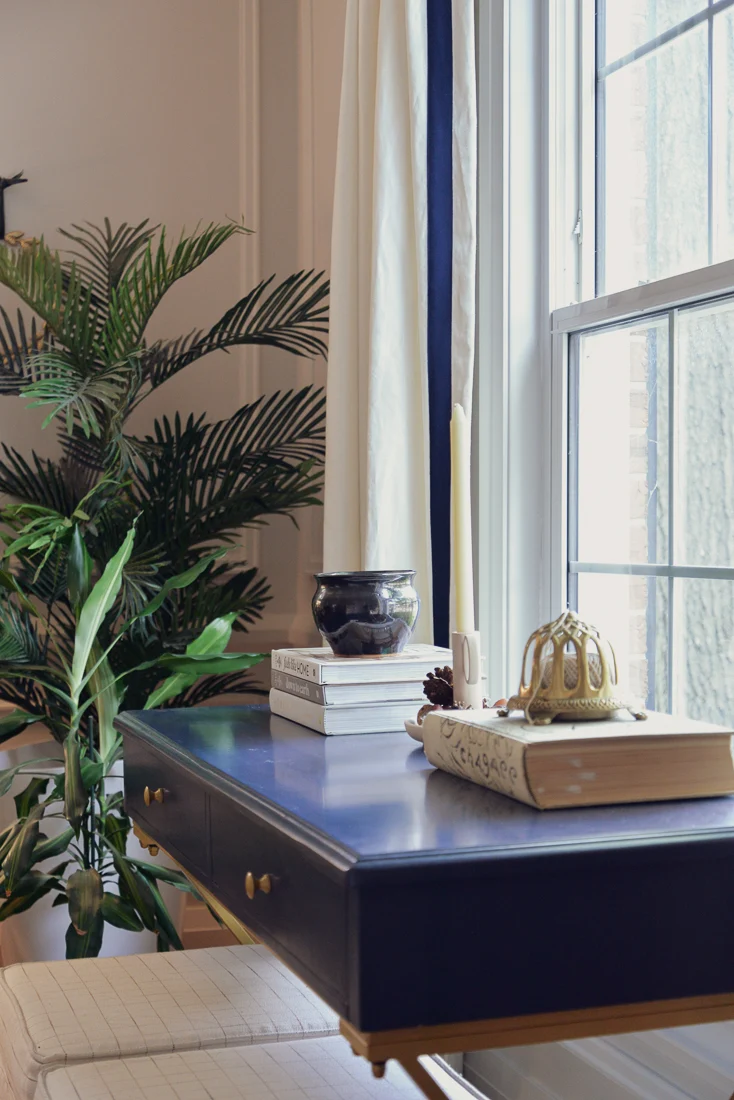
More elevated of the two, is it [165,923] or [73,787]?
[73,787]

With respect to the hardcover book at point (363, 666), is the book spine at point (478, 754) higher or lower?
lower

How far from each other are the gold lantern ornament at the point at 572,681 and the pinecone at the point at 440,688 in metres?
0.29

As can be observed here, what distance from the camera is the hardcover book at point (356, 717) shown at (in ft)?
4.95

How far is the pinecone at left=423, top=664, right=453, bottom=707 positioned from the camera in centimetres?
147

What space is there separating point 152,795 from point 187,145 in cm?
257

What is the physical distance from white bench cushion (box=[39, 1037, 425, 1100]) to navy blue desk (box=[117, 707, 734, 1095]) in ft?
1.15

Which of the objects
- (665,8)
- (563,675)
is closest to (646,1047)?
(563,675)

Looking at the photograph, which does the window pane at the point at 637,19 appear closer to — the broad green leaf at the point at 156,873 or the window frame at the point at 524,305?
the window frame at the point at 524,305

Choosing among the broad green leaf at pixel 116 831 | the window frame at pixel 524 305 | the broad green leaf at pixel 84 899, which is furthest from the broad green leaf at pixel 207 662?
the window frame at pixel 524 305

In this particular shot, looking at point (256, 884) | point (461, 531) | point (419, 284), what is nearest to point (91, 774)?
point (419, 284)

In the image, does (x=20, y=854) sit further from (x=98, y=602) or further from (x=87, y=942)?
(x=98, y=602)

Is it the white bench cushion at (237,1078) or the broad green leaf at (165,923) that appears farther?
the broad green leaf at (165,923)

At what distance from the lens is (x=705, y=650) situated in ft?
6.18

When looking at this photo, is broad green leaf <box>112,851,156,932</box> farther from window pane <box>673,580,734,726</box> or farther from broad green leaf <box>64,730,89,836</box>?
window pane <box>673,580,734,726</box>
